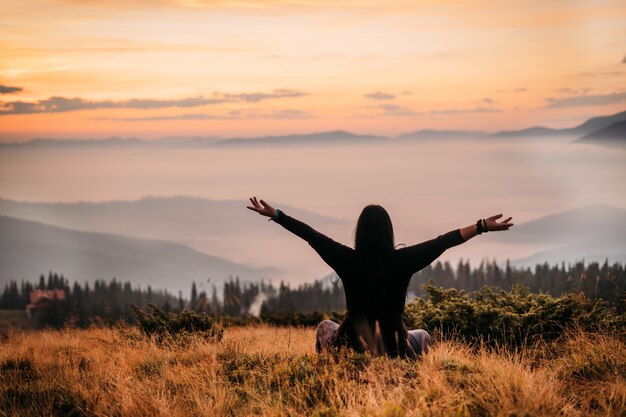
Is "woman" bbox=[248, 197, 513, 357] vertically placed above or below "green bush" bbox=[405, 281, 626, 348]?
above

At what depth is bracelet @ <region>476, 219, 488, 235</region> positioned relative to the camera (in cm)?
880

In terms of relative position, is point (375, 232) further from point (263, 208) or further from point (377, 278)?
point (263, 208)

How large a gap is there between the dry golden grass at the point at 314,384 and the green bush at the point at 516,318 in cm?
112

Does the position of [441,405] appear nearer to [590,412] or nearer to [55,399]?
[590,412]

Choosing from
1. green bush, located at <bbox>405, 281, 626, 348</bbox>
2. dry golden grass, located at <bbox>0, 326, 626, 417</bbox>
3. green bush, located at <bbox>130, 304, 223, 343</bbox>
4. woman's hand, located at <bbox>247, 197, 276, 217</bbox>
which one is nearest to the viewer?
dry golden grass, located at <bbox>0, 326, 626, 417</bbox>

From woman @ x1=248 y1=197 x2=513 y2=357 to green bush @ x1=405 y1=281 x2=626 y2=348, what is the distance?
3531 millimetres

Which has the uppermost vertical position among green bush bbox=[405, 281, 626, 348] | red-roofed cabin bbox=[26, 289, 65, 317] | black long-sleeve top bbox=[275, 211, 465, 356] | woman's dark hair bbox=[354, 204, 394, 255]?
woman's dark hair bbox=[354, 204, 394, 255]

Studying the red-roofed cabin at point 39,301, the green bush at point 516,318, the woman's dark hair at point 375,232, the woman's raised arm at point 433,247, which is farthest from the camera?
the red-roofed cabin at point 39,301

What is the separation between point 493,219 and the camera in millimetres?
8859

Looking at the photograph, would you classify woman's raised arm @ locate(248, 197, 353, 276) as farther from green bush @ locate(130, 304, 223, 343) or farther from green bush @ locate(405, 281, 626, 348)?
green bush @ locate(130, 304, 223, 343)

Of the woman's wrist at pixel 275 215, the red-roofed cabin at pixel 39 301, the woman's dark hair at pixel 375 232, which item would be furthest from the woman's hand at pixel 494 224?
the red-roofed cabin at pixel 39 301

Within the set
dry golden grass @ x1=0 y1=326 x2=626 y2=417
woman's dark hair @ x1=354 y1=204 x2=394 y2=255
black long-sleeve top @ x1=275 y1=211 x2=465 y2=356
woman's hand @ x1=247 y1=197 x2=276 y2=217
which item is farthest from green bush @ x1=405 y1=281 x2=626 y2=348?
woman's hand @ x1=247 y1=197 x2=276 y2=217

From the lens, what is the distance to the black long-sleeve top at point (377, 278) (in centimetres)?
877

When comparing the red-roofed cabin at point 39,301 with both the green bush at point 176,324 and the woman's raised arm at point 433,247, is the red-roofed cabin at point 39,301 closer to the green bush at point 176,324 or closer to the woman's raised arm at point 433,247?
the green bush at point 176,324
